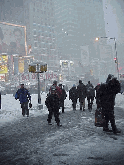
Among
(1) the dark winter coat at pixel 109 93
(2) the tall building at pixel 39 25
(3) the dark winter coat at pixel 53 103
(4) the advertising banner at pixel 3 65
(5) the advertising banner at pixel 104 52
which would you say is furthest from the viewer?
(5) the advertising banner at pixel 104 52

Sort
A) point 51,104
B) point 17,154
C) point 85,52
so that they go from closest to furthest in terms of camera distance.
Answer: point 17,154, point 51,104, point 85,52

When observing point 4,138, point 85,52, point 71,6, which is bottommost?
point 4,138

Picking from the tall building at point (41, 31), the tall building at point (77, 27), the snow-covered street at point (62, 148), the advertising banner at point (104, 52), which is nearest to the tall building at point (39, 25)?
the tall building at point (41, 31)

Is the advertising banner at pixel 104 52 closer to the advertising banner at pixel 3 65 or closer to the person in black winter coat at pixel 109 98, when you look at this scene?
the advertising banner at pixel 3 65

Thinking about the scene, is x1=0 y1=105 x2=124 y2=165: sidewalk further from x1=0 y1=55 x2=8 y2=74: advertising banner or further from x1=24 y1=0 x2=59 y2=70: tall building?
x1=24 y1=0 x2=59 y2=70: tall building

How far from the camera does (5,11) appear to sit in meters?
122

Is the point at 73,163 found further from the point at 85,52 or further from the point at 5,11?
the point at 5,11

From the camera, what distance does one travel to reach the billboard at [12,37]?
212ft

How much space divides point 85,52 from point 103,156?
330 feet

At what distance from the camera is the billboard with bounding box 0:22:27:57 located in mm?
64688

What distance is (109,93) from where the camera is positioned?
5.02 metres

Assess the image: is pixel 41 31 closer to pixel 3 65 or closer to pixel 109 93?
pixel 3 65

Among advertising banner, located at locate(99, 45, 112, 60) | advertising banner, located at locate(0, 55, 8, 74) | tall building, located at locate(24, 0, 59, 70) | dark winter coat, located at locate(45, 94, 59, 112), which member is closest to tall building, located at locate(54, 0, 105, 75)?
advertising banner, located at locate(99, 45, 112, 60)

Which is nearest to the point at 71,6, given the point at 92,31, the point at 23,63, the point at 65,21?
the point at 65,21
